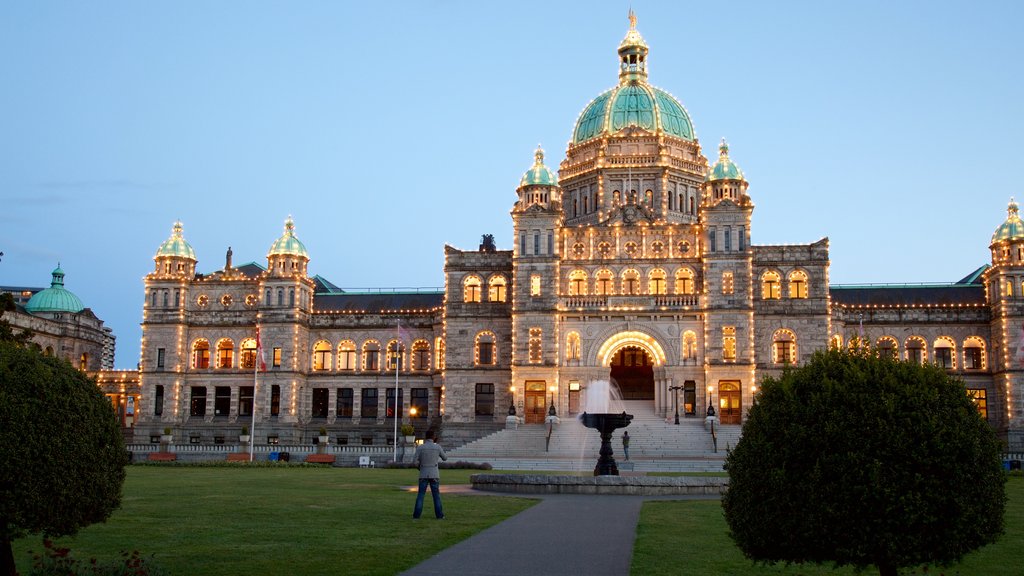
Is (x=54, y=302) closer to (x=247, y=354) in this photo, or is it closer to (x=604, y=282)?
(x=247, y=354)

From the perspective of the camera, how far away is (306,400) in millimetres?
85062

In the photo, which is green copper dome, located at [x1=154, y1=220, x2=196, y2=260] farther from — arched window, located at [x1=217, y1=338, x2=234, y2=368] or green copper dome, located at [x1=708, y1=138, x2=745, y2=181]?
green copper dome, located at [x1=708, y1=138, x2=745, y2=181]

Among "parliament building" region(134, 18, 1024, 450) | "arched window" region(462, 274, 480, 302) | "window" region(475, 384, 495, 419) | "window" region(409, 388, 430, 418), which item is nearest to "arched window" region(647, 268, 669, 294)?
"parliament building" region(134, 18, 1024, 450)

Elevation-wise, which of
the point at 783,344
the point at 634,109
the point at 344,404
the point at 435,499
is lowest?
the point at 435,499

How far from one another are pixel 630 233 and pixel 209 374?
113 feet

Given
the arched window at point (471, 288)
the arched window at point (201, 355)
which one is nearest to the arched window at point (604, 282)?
the arched window at point (471, 288)

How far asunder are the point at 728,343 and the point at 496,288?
17.6 metres

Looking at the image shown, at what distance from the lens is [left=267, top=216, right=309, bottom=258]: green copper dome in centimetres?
8275

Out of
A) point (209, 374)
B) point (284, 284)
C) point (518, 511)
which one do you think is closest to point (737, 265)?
→ point (284, 284)

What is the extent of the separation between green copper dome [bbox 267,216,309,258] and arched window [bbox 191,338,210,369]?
360 inches

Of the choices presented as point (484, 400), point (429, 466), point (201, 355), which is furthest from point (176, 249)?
point (429, 466)

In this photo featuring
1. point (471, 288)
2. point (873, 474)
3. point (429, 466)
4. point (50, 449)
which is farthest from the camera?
point (471, 288)

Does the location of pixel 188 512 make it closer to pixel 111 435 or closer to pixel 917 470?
pixel 111 435

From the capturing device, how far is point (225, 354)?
8475cm
